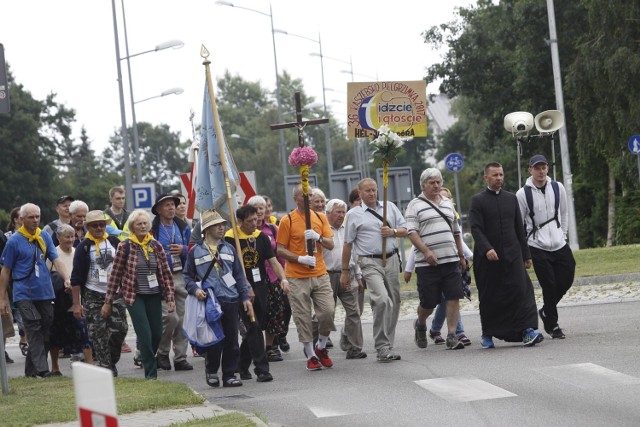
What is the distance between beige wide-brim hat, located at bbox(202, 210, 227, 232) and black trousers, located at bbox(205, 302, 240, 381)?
2.43 feet

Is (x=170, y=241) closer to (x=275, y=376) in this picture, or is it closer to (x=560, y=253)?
(x=275, y=376)

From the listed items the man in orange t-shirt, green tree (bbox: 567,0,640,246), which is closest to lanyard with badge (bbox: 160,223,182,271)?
the man in orange t-shirt

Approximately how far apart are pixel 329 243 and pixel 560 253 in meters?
2.56

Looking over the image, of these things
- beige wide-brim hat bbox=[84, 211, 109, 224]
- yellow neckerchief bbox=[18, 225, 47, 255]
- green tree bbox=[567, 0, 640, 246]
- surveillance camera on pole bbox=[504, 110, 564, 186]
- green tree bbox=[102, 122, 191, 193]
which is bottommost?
yellow neckerchief bbox=[18, 225, 47, 255]

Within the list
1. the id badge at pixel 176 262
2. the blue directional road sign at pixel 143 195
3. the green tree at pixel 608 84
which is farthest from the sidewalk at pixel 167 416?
the green tree at pixel 608 84

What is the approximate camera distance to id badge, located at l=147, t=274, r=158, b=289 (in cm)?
1327

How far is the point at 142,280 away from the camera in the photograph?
13258 mm

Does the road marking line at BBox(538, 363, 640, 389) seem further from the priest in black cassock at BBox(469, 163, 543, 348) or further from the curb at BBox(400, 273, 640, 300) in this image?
the curb at BBox(400, 273, 640, 300)

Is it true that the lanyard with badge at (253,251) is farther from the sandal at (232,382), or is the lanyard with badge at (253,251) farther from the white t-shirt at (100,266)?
the white t-shirt at (100,266)

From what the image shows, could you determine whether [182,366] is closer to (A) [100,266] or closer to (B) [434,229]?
(A) [100,266]

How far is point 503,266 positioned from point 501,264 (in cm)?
3

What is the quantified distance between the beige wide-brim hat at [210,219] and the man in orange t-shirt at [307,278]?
0.97m

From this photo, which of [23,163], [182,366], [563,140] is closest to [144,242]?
[182,366]

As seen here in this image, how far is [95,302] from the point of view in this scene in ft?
46.3
